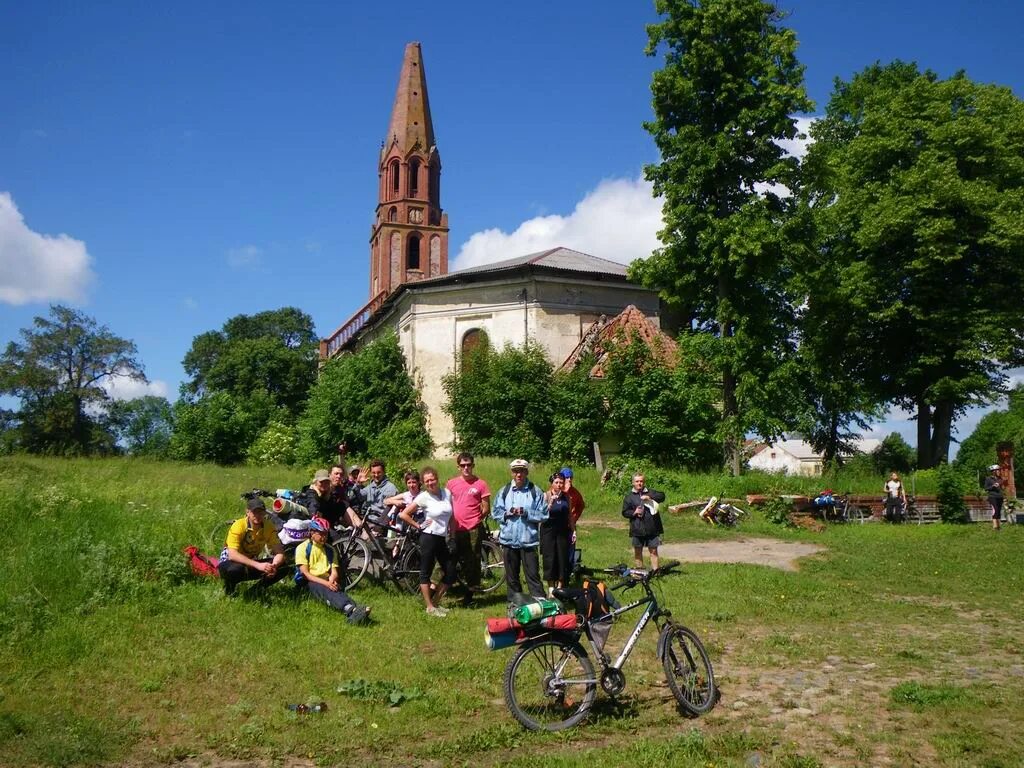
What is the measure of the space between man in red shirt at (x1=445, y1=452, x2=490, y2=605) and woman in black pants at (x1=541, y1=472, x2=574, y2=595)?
3.56 feet

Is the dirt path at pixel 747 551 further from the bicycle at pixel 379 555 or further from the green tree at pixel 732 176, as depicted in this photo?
the green tree at pixel 732 176

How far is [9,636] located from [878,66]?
120 feet

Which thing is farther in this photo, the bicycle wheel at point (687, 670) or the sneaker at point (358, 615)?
the sneaker at point (358, 615)

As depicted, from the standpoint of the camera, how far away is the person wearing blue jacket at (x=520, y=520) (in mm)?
9102

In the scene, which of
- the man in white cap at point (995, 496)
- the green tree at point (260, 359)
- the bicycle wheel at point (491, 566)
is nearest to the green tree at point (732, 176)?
the man in white cap at point (995, 496)

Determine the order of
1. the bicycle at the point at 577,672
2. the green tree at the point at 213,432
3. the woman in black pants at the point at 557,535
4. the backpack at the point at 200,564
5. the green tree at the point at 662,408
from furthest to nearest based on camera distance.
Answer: the green tree at the point at 213,432 < the green tree at the point at 662,408 < the backpack at the point at 200,564 < the woman in black pants at the point at 557,535 < the bicycle at the point at 577,672

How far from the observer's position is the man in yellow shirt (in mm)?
9117

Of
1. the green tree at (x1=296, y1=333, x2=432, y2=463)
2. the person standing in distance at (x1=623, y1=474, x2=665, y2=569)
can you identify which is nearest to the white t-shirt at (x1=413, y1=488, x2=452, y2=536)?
the person standing in distance at (x1=623, y1=474, x2=665, y2=569)

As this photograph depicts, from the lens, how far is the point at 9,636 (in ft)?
24.1

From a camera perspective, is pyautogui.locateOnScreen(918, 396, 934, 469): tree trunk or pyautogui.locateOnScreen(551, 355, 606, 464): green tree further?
pyautogui.locateOnScreen(551, 355, 606, 464): green tree

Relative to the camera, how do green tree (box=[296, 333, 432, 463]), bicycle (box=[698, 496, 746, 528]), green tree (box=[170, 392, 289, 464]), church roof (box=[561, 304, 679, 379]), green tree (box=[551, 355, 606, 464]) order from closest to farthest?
1. bicycle (box=[698, 496, 746, 528])
2. green tree (box=[551, 355, 606, 464])
3. church roof (box=[561, 304, 679, 379])
4. green tree (box=[296, 333, 432, 463])
5. green tree (box=[170, 392, 289, 464])

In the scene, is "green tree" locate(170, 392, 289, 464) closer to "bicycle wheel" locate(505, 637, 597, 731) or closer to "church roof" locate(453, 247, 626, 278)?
"church roof" locate(453, 247, 626, 278)

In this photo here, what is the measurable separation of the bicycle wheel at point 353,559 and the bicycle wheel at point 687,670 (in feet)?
17.6

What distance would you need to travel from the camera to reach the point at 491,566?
11547 millimetres
